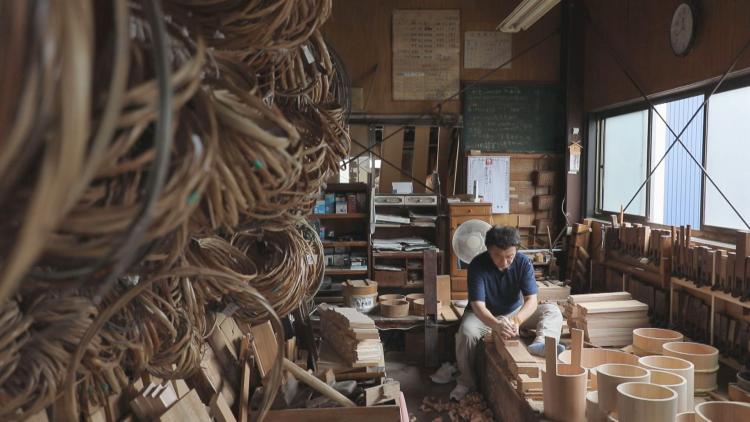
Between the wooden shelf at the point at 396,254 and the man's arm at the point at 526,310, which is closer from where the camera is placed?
the man's arm at the point at 526,310

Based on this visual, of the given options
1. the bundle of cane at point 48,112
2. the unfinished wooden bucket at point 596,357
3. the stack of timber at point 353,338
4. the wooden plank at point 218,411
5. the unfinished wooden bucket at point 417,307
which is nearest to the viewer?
the bundle of cane at point 48,112

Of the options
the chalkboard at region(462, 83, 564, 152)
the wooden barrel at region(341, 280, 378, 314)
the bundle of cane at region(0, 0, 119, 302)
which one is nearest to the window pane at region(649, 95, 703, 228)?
the chalkboard at region(462, 83, 564, 152)

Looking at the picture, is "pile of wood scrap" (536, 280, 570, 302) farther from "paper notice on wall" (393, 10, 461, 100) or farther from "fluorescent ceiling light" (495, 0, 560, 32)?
"paper notice on wall" (393, 10, 461, 100)

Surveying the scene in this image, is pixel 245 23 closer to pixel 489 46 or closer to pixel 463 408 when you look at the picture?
pixel 463 408

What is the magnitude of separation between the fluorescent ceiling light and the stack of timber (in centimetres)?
268

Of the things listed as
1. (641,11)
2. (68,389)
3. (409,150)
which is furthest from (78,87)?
(409,150)

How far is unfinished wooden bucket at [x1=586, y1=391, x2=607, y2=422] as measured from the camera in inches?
100

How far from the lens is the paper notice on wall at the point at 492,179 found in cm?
661

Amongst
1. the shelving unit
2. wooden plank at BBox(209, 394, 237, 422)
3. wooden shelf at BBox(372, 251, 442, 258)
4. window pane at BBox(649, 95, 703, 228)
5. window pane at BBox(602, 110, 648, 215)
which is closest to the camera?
wooden plank at BBox(209, 394, 237, 422)

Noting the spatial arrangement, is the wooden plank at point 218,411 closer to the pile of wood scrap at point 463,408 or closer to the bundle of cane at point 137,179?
the bundle of cane at point 137,179

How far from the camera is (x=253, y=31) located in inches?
34.0

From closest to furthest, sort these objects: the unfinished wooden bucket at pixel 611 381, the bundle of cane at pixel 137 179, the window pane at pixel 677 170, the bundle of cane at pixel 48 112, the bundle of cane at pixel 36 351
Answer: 1. the bundle of cane at pixel 48 112
2. the bundle of cane at pixel 137 179
3. the bundle of cane at pixel 36 351
4. the unfinished wooden bucket at pixel 611 381
5. the window pane at pixel 677 170

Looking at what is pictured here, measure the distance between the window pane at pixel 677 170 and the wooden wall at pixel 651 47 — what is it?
224 millimetres

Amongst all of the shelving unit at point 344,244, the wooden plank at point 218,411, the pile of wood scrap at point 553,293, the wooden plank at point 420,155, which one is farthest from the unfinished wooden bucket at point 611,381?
the wooden plank at point 420,155
